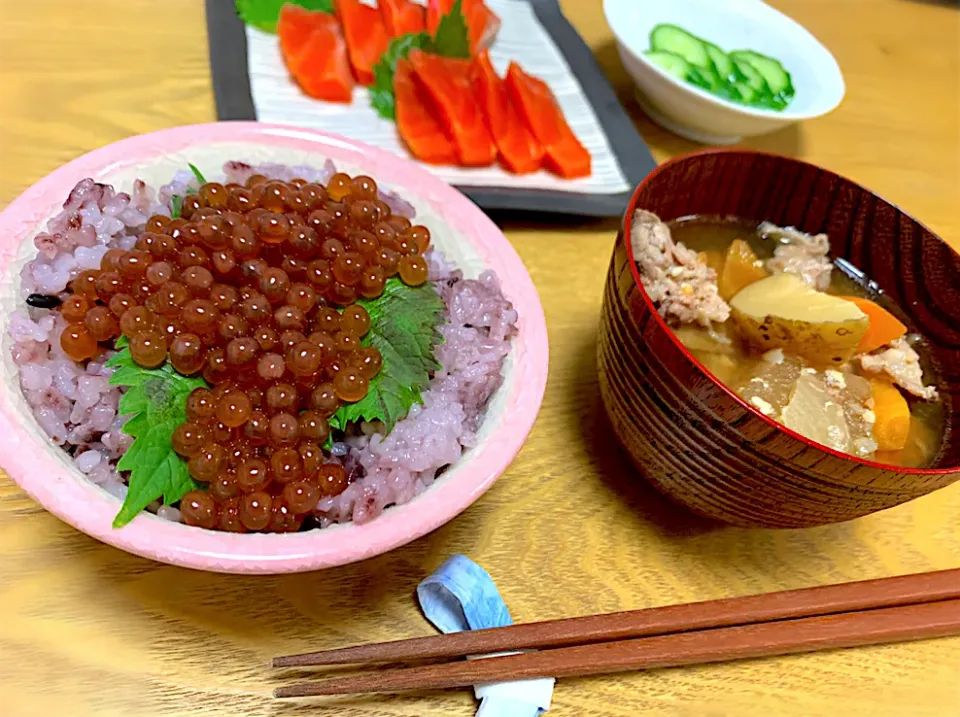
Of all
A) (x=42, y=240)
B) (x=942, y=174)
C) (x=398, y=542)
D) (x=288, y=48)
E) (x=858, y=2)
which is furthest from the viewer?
(x=858, y=2)

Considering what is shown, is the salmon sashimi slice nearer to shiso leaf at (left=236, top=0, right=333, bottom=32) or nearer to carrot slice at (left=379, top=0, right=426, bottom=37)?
shiso leaf at (left=236, top=0, right=333, bottom=32)

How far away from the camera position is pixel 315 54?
1.57 metres

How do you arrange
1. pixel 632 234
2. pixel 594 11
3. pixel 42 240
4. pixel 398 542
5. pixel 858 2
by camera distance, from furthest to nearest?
1. pixel 858 2
2. pixel 594 11
3. pixel 632 234
4. pixel 42 240
5. pixel 398 542

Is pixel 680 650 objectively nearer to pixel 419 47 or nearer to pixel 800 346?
pixel 800 346

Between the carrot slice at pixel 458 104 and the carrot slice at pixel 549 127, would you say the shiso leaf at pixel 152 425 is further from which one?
the carrot slice at pixel 549 127

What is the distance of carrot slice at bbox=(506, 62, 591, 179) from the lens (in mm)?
1506

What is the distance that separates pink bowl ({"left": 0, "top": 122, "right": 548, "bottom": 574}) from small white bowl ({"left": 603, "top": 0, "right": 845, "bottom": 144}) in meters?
0.75

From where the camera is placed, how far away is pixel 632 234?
3.35ft

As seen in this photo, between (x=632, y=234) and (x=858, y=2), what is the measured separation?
1879 mm

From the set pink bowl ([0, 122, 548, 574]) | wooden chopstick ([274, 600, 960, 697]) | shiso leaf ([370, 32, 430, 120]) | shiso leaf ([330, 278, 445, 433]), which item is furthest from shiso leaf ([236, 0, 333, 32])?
wooden chopstick ([274, 600, 960, 697])

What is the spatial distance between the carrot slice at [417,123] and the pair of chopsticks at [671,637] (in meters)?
0.91

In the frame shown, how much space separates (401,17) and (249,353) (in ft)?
3.82

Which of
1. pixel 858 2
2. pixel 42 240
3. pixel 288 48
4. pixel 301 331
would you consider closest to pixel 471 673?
pixel 301 331

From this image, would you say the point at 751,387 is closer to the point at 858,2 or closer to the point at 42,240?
the point at 42,240
